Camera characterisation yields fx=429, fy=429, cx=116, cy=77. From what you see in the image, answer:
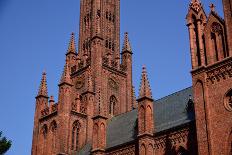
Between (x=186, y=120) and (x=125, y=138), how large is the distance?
29.4ft

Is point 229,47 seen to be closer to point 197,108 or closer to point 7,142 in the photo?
point 197,108

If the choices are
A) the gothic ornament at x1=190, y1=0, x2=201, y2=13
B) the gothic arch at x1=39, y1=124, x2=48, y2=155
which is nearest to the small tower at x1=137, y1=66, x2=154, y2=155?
the gothic ornament at x1=190, y1=0, x2=201, y2=13

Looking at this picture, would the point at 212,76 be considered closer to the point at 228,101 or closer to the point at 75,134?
the point at 228,101

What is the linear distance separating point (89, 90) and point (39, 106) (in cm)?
707

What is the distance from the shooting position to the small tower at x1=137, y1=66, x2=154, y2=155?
37.9 m

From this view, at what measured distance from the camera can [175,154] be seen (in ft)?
119

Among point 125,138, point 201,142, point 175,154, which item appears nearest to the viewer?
point 201,142

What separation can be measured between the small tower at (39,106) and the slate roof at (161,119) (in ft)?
25.8

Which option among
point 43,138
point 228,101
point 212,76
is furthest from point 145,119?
point 43,138

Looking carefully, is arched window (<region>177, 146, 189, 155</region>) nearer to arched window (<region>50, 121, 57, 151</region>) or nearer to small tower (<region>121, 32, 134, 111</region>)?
arched window (<region>50, 121, 57, 151</region>)

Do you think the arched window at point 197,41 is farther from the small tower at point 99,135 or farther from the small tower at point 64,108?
the small tower at point 64,108

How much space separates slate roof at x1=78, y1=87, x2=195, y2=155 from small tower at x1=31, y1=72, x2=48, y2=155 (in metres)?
7.86

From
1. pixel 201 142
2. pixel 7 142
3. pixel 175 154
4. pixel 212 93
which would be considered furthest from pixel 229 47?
pixel 7 142

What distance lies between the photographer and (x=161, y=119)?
1647 inches
